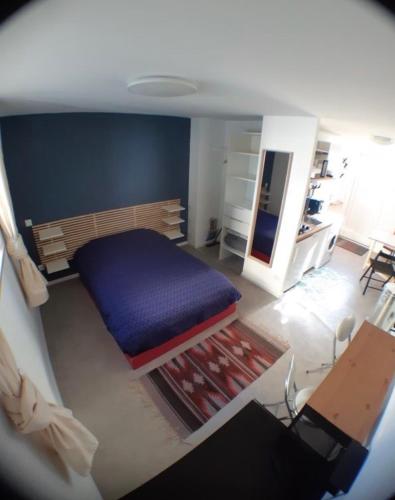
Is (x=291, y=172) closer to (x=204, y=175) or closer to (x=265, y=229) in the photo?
(x=265, y=229)

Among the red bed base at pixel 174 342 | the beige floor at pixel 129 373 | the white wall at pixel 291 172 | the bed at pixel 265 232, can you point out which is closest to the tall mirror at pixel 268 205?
the bed at pixel 265 232

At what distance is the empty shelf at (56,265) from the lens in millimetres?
3624

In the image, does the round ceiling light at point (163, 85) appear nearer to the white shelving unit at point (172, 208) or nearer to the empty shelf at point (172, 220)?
the white shelving unit at point (172, 208)

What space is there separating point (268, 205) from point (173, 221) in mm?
1824

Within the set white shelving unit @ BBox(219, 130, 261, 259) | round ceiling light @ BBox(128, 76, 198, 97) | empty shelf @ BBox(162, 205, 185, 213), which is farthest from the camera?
empty shelf @ BBox(162, 205, 185, 213)

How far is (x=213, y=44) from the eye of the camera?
778 millimetres

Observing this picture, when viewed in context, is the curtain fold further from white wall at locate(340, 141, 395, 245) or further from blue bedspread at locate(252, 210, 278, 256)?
white wall at locate(340, 141, 395, 245)

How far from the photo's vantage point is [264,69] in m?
0.98

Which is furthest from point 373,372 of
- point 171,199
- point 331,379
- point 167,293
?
point 171,199

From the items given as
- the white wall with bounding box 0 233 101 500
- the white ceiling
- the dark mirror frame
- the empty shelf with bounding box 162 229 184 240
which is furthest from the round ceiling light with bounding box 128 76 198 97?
the empty shelf with bounding box 162 229 184 240

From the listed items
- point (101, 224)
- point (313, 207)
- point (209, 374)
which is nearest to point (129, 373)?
point (209, 374)

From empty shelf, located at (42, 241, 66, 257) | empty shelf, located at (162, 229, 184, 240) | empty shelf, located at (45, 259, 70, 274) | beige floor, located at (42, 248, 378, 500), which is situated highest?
empty shelf, located at (42, 241, 66, 257)

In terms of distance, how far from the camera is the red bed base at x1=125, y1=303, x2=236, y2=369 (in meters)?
2.64

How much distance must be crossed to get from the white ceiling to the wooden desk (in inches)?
62.6
